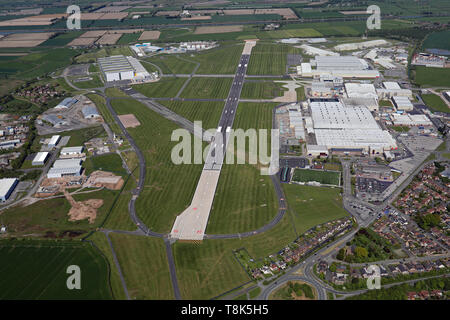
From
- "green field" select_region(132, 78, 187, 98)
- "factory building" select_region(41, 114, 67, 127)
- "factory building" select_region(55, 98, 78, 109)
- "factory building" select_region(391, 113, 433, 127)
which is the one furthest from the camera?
"green field" select_region(132, 78, 187, 98)

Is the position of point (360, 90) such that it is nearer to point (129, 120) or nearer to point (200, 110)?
point (200, 110)

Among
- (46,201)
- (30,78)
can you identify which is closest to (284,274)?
(46,201)

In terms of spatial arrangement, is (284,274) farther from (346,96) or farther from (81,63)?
(81,63)

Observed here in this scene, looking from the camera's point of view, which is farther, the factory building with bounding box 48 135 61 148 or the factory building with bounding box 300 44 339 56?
the factory building with bounding box 300 44 339 56

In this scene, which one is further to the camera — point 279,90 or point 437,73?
point 437,73

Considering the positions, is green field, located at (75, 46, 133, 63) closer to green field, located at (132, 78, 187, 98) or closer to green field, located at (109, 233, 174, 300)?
green field, located at (132, 78, 187, 98)

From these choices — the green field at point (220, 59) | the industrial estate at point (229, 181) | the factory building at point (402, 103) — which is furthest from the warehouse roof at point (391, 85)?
the green field at point (220, 59)

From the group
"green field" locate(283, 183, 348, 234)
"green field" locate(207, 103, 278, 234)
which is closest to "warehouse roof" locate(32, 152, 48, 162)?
"green field" locate(207, 103, 278, 234)
